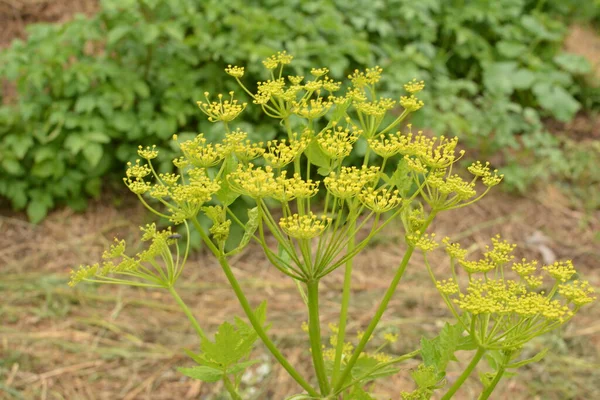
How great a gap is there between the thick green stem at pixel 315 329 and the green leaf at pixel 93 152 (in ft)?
8.71

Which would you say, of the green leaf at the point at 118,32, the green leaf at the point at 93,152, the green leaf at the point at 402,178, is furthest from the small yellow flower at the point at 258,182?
the green leaf at the point at 118,32

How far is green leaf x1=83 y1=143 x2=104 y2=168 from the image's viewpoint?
11.7 feet

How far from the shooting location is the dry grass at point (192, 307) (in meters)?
2.75

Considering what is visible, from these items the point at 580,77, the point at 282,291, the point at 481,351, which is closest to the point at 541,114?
the point at 580,77

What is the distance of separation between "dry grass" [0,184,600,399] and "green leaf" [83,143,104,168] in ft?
1.43

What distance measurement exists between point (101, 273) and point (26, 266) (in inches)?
103

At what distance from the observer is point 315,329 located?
117 cm

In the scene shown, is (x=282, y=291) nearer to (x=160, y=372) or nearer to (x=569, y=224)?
(x=160, y=372)

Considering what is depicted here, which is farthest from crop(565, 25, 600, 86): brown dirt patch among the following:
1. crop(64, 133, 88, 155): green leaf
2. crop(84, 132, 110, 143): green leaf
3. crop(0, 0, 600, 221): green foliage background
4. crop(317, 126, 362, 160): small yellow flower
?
crop(317, 126, 362, 160): small yellow flower

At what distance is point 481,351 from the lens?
1.08m

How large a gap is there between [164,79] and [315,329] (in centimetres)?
292

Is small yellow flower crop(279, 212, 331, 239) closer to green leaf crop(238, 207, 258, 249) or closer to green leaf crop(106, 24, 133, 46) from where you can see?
green leaf crop(238, 207, 258, 249)

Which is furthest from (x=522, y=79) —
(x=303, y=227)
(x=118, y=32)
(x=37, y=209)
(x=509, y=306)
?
(x=303, y=227)

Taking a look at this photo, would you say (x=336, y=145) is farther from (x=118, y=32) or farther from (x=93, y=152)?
(x=118, y=32)
